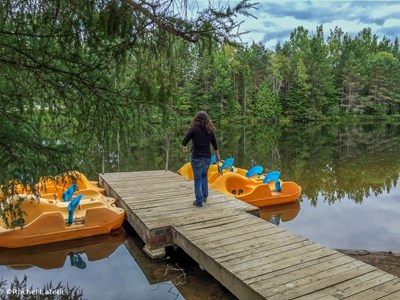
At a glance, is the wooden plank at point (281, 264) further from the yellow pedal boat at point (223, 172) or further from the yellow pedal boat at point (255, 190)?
the yellow pedal boat at point (223, 172)

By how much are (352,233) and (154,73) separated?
5.37 meters

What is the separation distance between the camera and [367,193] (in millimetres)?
9070

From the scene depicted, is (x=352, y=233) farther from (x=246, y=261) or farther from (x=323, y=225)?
(x=246, y=261)

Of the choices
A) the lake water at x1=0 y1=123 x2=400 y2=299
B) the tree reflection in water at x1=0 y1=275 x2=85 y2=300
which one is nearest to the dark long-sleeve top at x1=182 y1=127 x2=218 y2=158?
the lake water at x1=0 y1=123 x2=400 y2=299

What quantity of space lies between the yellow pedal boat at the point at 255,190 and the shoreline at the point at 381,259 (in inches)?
92.0

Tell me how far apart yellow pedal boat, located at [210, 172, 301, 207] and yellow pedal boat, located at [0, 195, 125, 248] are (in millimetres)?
2436

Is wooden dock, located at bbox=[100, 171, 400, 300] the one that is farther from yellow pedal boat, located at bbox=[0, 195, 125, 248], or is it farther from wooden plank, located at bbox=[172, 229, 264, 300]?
yellow pedal boat, located at bbox=[0, 195, 125, 248]

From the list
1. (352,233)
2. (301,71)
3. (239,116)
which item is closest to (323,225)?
(352,233)

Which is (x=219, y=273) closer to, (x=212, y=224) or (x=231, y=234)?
(x=231, y=234)

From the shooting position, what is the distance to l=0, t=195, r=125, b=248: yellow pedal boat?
190 inches

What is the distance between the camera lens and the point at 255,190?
707 cm

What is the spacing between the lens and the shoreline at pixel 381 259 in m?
4.37

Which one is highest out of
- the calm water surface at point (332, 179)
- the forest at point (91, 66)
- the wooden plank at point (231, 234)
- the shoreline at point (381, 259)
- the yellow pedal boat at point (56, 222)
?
the forest at point (91, 66)

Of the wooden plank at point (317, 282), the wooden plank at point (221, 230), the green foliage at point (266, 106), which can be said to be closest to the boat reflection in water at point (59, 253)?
the wooden plank at point (221, 230)
